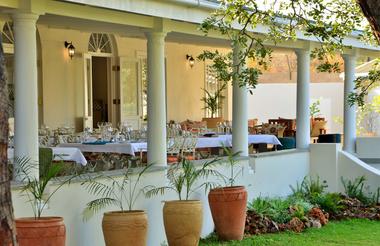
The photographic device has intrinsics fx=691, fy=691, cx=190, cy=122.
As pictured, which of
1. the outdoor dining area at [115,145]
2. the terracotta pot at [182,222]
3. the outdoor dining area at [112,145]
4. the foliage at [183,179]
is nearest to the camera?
the terracotta pot at [182,222]

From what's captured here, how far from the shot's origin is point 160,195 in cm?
1034

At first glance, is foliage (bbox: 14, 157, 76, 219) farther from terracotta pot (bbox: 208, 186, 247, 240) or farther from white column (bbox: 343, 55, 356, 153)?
white column (bbox: 343, 55, 356, 153)

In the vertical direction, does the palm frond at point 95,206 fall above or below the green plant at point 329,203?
above

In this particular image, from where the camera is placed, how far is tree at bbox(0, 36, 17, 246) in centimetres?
312

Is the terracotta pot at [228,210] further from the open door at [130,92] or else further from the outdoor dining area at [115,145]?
the open door at [130,92]

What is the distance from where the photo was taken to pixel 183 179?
1012cm

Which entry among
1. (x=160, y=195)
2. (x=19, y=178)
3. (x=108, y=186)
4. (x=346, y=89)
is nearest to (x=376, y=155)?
(x=346, y=89)

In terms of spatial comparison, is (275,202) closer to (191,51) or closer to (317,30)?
(317,30)

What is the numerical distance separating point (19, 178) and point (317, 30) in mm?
3896

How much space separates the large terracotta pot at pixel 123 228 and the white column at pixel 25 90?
3.52ft

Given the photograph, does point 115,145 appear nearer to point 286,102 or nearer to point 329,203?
point 329,203

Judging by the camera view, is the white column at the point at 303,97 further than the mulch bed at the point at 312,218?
Yes

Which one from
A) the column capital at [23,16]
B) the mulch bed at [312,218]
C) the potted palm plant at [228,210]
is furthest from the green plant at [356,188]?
the column capital at [23,16]

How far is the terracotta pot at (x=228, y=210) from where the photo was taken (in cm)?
1065
